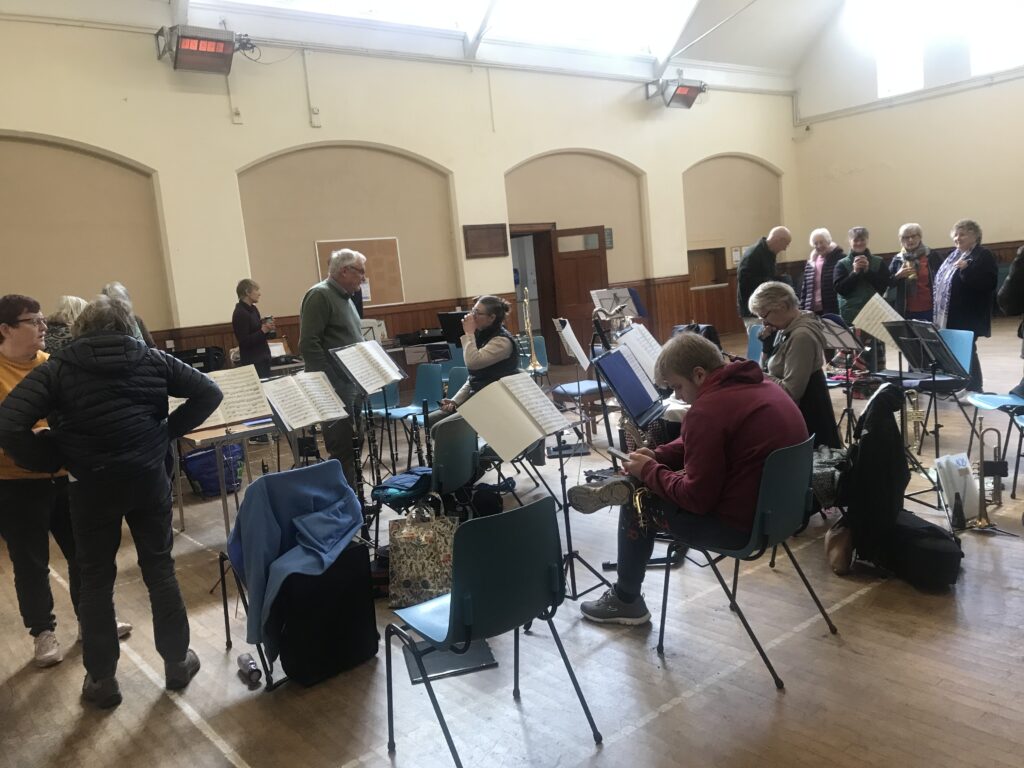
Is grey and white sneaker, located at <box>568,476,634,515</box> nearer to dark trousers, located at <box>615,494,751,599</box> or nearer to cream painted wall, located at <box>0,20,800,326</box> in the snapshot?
dark trousers, located at <box>615,494,751,599</box>

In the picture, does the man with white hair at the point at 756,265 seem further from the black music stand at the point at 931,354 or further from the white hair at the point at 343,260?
the white hair at the point at 343,260

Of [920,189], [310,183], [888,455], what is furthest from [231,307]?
[920,189]

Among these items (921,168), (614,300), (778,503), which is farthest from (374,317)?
(921,168)

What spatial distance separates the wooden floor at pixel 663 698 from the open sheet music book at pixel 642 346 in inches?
40.8

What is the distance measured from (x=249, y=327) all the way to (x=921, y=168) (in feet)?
34.7

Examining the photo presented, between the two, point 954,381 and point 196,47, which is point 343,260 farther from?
point 196,47

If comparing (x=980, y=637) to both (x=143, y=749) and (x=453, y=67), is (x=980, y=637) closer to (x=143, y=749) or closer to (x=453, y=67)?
(x=143, y=749)

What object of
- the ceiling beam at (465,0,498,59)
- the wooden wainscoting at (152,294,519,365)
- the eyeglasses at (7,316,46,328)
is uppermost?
the ceiling beam at (465,0,498,59)

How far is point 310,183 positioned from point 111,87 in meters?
2.05

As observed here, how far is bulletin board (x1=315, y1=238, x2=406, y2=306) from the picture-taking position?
8.56 meters

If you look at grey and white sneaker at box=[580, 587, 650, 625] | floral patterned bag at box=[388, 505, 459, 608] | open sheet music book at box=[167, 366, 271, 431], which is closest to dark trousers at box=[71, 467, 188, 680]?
open sheet music book at box=[167, 366, 271, 431]

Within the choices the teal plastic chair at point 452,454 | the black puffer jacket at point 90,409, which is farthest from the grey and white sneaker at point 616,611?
the black puffer jacket at point 90,409

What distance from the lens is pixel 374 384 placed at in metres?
3.56

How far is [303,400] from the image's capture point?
3354mm
